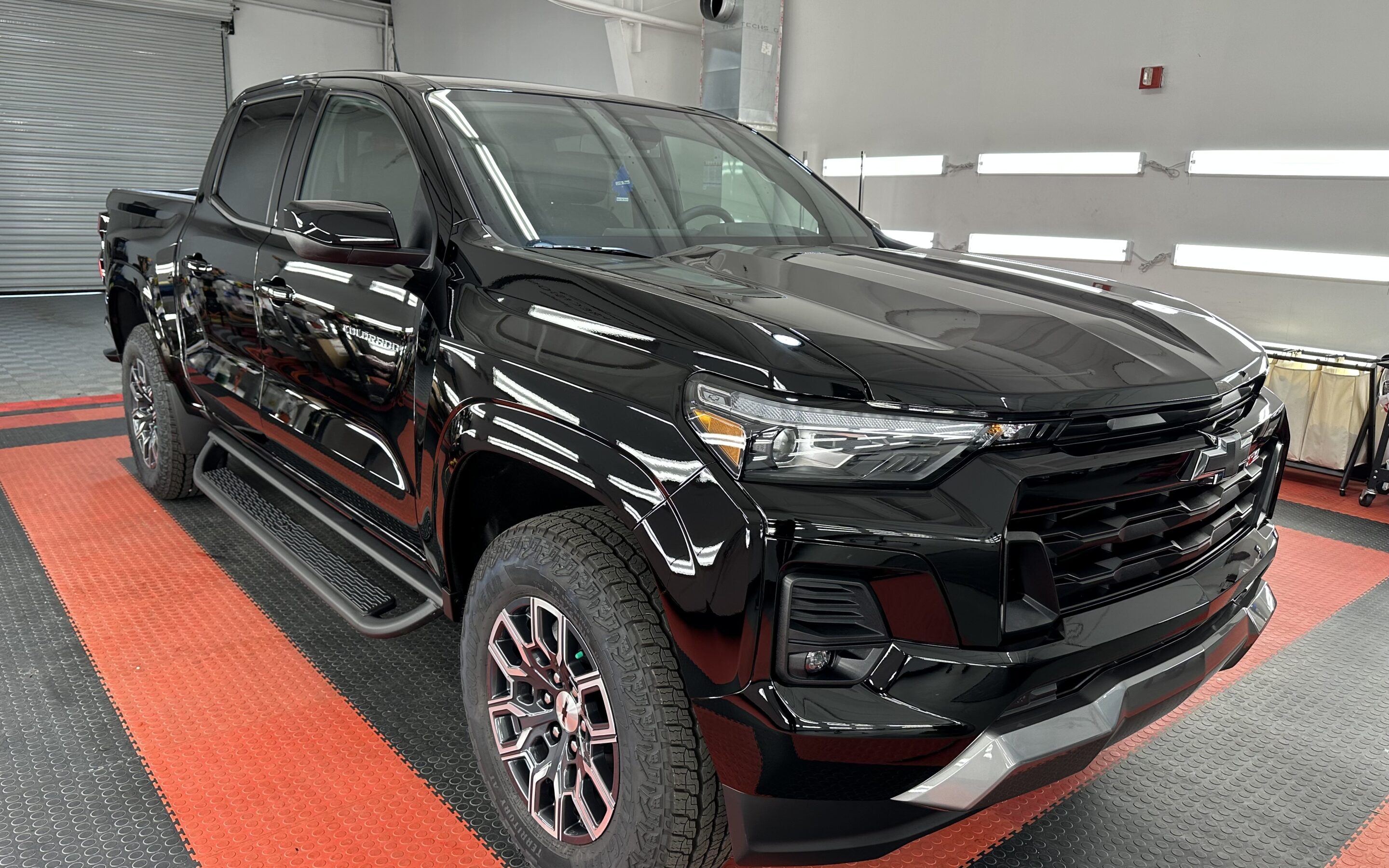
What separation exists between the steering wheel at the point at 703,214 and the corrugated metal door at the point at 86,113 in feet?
34.6

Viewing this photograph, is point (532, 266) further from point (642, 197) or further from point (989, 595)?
point (989, 595)

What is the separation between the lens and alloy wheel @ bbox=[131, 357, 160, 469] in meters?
3.48

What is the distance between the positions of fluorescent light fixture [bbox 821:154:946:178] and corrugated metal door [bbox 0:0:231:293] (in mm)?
8150

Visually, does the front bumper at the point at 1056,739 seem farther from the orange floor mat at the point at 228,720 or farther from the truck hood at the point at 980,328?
the orange floor mat at the point at 228,720

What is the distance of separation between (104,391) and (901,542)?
19.6 feet

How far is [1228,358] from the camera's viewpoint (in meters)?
1.62

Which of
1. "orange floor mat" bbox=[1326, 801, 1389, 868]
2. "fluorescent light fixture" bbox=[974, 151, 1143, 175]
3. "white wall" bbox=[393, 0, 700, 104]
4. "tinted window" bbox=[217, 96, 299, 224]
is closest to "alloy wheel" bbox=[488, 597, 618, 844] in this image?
"orange floor mat" bbox=[1326, 801, 1389, 868]

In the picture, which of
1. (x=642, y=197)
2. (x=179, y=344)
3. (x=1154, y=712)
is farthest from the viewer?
(x=179, y=344)

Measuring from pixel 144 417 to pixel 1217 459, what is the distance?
3.69 metres

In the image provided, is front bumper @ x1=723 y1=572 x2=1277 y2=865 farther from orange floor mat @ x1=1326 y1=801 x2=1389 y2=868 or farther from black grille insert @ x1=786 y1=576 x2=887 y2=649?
orange floor mat @ x1=1326 y1=801 x2=1389 y2=868

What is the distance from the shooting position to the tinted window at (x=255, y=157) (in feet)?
8.56

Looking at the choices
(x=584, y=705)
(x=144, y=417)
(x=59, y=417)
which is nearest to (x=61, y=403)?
(x=59, y=417)

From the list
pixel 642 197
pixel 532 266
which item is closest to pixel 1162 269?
pixel 642 197

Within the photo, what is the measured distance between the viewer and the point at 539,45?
31.9 ft
